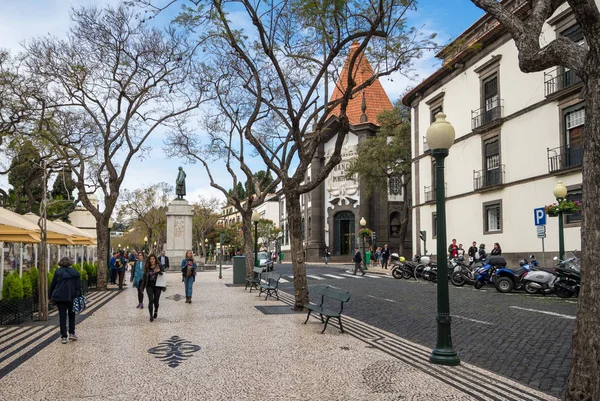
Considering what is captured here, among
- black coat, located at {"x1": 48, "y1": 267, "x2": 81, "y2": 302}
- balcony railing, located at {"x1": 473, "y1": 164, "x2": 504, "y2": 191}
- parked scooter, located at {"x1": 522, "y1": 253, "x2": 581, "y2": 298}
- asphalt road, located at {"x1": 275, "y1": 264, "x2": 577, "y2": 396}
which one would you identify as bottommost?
asphalt road, located at {"x1": 275, "y1": 264, "x2": 577, "y2": 396}

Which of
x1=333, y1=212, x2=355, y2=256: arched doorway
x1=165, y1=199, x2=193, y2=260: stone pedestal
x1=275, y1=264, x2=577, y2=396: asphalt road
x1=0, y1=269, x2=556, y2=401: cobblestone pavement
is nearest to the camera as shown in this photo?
x1=0, y1=269, x2=556, y2=401: cobblestone pavement

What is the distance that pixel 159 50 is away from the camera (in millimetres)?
20391

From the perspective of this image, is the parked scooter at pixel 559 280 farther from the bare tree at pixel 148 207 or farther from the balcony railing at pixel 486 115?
the bare tree at pixel 148 207

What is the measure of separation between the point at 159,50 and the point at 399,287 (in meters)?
12.4

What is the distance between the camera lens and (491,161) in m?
29.8

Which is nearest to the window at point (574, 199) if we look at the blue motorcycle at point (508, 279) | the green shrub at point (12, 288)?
the blue motorcycle at point (508, 279)

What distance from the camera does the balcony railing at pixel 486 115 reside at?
28.5 m

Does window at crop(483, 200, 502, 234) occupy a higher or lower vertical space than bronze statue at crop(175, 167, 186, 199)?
lower

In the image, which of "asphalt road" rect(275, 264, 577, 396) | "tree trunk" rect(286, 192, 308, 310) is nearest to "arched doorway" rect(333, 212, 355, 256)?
"asphalt road" rect(275, 264, 577, 396)

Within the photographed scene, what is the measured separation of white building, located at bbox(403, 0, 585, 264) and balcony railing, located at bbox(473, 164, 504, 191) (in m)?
0.05

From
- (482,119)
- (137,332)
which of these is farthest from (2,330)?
(482,119)

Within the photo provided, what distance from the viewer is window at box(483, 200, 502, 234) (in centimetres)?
2888

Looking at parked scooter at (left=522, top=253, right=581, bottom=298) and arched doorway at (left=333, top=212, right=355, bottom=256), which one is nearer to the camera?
parked scooter at (left=522, top=253, right=581, bottom=298)

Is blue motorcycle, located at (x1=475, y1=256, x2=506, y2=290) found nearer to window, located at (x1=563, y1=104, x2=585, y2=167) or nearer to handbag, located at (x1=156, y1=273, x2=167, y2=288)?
window, located at (x1=563, y1=104, x2=585, y2=167)
